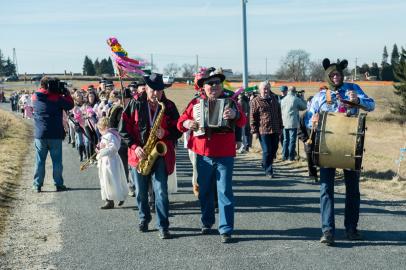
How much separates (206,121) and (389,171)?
7.40m

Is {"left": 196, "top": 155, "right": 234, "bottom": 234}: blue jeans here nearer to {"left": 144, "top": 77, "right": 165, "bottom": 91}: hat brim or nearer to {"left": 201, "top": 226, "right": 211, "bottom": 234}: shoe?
{"left": 201, "top": 226, "right": 211, "bottom": 234}: shoe

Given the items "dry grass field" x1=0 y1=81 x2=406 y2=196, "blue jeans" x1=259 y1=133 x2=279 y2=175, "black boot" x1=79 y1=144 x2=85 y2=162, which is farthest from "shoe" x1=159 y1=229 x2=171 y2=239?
"black boot" x1=79 y1=144 x2=85 y2=162

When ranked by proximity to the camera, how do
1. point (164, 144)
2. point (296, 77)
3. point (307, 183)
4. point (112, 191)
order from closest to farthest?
point (164, 144)
point (112, 191)
point (307, 183)
point (296, 77)

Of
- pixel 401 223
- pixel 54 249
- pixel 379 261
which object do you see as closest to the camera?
pixel 379 261

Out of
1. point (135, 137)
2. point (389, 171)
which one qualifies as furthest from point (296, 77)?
point (135, 137)

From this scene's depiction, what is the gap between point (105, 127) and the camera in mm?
9016

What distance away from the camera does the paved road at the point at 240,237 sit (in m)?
5.94

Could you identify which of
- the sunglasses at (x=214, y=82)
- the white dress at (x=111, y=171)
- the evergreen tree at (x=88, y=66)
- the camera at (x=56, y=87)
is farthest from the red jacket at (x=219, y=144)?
the evergreen tree at (x=88, y=66)

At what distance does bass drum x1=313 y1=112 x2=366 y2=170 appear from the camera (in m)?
6.41

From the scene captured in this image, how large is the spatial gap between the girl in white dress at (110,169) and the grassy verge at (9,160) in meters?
1.52

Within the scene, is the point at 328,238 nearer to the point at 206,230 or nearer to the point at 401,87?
the point at 206,230

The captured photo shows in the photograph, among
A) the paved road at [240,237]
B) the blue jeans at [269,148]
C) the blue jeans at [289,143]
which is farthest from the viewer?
the blue jeans at [289,143]

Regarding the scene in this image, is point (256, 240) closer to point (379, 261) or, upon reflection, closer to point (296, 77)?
point (379, 261)

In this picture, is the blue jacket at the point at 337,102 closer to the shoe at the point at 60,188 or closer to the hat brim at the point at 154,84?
the hat brim at the point at 154,84
